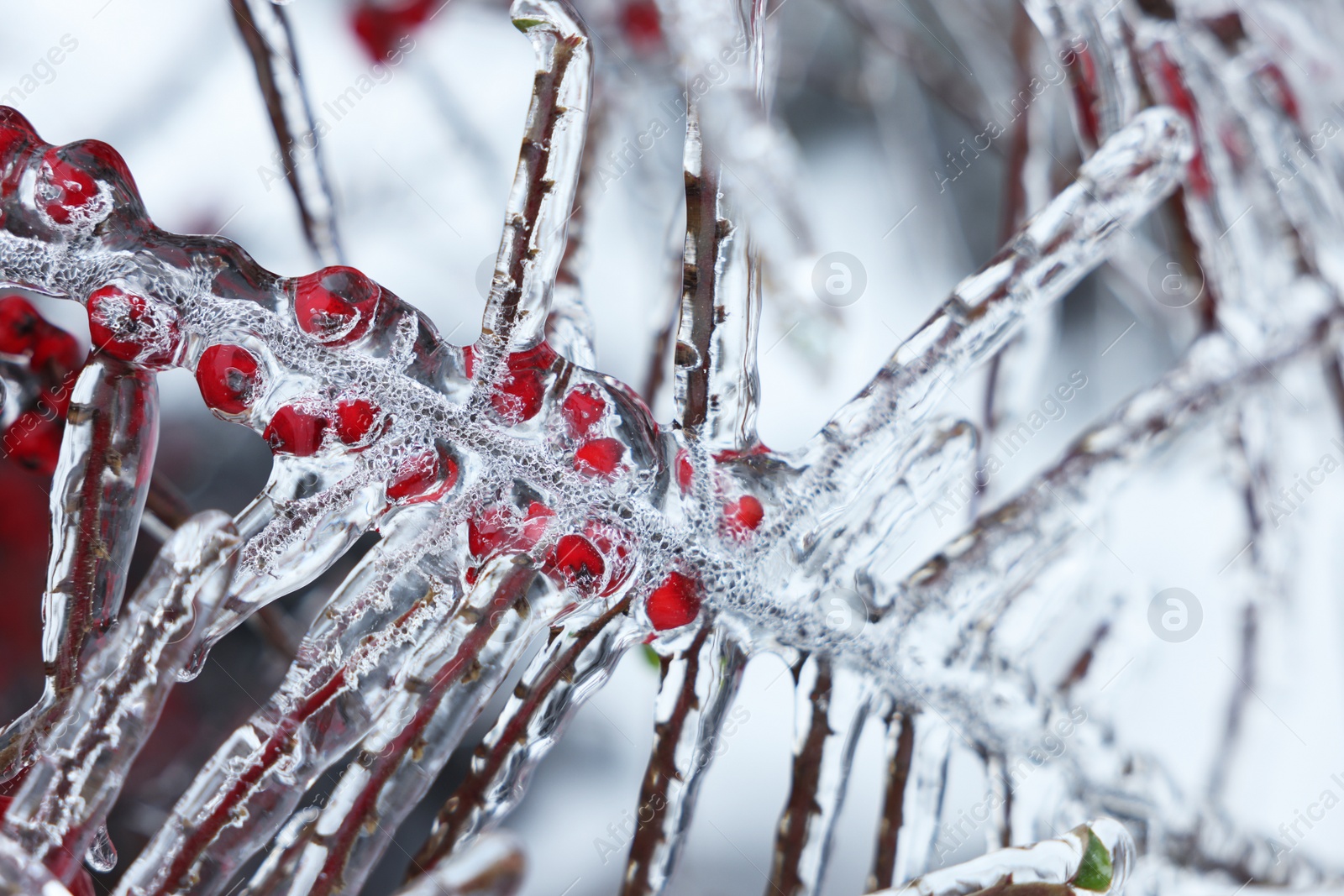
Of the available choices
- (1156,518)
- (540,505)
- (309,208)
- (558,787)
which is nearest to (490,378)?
(540,505)

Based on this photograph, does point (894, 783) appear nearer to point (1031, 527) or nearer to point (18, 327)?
point (1031, 527)

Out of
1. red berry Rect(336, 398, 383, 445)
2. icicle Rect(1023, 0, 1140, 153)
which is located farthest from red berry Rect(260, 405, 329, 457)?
icicle Rect(1023, 0, 1140, 153)

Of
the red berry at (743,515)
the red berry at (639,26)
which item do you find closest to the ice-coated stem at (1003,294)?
the red berry at (743,515)

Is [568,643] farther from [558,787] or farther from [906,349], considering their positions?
[558,787]

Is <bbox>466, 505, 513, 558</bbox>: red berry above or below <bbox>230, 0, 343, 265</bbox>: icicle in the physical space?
below

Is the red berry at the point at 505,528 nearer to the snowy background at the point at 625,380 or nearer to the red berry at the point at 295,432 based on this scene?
the red berry at the point at 295,432

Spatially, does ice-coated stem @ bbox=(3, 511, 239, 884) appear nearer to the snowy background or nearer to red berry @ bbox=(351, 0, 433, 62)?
the snowy background

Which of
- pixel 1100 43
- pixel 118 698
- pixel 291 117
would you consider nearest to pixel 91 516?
pixel 118 698
